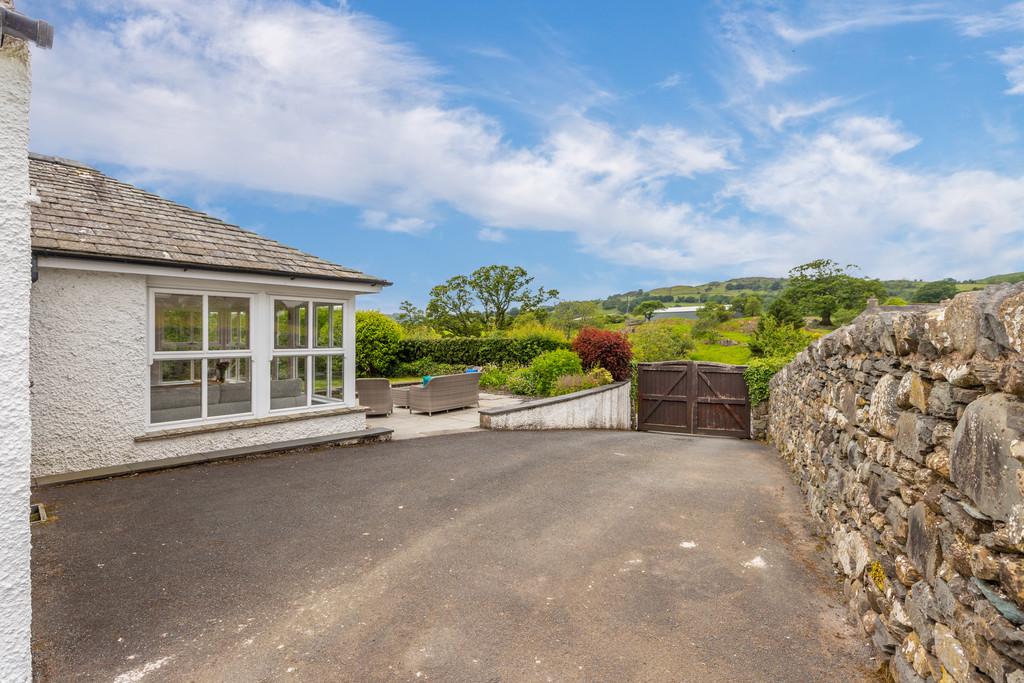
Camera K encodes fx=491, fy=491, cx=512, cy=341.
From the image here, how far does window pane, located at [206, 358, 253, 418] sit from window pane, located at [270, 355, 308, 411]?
375 mm

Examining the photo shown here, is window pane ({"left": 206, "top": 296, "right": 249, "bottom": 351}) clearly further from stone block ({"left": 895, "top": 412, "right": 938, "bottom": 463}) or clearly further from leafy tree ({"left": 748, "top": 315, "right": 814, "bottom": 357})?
leafy tree ({"left": 748, "top": 315, "right": 814, "bottom": 357})

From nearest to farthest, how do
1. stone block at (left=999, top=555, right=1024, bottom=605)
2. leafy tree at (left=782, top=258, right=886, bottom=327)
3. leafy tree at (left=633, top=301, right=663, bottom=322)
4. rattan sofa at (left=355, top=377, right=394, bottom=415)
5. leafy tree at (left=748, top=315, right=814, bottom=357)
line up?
stone block at (left=999, top=555, right=1024, bottom=605)
rattan sofa at (left=355, top=377, right=394, bottom=415)
leafy tree at (left=748, top=315, right=814, bottom=357)
leafy tree at (left=782, top=258, right=886, bottom=327)
leafy tree at (left=633, top=301, right=663, bottom=322)

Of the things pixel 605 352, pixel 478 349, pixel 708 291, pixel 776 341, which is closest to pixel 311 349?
pixel 605 352

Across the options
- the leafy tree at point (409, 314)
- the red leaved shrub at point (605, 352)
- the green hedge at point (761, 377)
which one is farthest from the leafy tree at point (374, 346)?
the leafy tree at point (409, 314)

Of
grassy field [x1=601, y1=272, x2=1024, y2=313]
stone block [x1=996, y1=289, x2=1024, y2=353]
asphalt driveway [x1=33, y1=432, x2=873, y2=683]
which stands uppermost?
grassy field [x1=601, y1=272, x2=1024, y2=313]

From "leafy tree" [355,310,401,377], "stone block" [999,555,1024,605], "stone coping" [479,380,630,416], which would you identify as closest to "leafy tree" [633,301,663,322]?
"leafy tree" [355,310,401,377]

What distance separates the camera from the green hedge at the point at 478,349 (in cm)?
1845

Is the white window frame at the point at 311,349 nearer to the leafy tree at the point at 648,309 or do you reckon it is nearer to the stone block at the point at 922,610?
the stone block at the point at 922,610

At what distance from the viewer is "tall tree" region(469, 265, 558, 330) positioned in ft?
103

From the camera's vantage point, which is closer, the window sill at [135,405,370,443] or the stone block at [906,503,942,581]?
the stone block at [906,503,942,581]

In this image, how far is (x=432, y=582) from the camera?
12.3 feet

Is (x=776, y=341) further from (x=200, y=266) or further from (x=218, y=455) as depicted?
(x=200, y=266)

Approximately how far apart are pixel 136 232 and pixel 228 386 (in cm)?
260

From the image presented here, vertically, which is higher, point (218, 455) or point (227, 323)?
point (227, 323)
